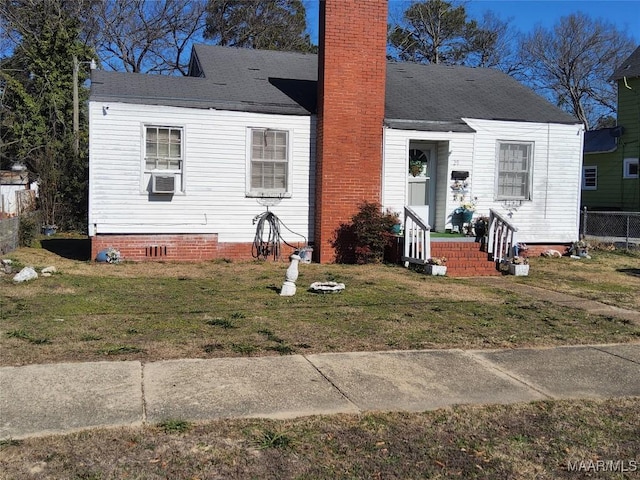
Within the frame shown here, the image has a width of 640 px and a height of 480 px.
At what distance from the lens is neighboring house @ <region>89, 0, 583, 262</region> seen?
1194 centimetres

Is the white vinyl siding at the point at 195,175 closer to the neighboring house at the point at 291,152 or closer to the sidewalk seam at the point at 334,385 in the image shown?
the neighboring house at the point at 291,152

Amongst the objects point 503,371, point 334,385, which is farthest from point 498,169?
point 334,385

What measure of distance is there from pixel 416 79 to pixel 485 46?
2262cm

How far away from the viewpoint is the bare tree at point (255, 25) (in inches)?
1225

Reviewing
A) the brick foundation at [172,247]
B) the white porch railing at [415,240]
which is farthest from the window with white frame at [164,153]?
the white porch railing at [415,240]

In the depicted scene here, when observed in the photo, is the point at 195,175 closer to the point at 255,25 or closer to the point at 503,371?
the point at 503,371

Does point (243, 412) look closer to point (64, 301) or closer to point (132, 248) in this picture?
point (64, 301)

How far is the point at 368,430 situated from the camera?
3885mm

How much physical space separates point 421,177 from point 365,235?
260cm

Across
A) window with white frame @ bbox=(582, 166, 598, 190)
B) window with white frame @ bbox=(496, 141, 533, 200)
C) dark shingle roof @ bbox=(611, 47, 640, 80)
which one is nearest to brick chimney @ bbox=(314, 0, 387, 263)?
window with white frame @ bbox=(496, 141, 533, 200)

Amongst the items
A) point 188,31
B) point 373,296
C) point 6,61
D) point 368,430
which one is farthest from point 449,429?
point 188,31

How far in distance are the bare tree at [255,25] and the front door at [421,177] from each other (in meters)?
19.2

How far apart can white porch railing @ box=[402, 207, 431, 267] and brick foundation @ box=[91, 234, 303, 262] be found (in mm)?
3061

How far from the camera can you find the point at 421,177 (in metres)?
13.9
